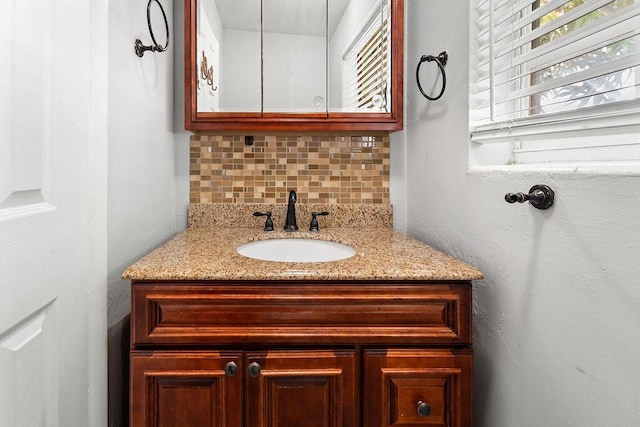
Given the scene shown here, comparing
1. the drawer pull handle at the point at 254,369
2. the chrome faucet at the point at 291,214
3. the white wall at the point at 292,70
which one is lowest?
the drawer pull handle at the point at 254,369

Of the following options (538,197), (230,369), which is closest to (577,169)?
(538,197)

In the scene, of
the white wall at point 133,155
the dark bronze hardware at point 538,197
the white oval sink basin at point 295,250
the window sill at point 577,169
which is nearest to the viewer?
the window sill at point 577,169

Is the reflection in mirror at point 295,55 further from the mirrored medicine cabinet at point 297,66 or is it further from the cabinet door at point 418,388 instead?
the cabinet door at point 418,388

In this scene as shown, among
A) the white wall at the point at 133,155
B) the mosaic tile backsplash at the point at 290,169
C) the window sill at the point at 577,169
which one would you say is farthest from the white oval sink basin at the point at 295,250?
the window sill at the point at 577,169

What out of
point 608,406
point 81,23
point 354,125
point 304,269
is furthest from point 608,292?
point 81,23

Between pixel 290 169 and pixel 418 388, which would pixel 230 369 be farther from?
pixel 290 169

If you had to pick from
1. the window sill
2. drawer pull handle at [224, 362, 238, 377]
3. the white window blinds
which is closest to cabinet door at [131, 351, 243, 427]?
drawer pull handle at [224, 362, 238, 377]

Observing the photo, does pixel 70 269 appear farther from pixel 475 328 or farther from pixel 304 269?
pixel 475 328

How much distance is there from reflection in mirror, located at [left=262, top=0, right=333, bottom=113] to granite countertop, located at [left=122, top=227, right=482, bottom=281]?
564 millimetres

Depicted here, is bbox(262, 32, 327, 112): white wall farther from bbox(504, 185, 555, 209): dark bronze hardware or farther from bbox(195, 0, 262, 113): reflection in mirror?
bbox(504, 185, 555, 209): dark bronze hardware

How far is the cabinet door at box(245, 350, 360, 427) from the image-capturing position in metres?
0.91

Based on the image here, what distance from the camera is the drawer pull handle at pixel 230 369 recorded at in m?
0.90

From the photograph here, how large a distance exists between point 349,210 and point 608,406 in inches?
41.6

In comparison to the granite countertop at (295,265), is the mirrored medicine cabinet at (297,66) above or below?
above
